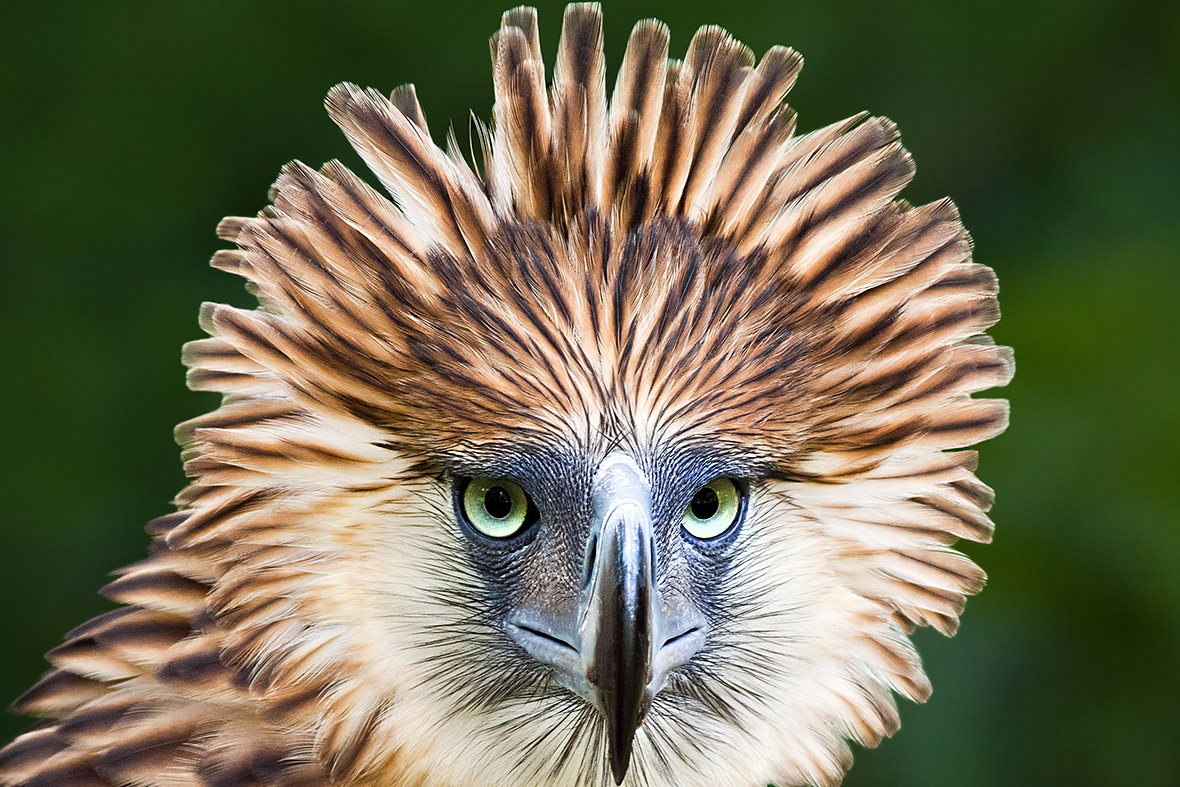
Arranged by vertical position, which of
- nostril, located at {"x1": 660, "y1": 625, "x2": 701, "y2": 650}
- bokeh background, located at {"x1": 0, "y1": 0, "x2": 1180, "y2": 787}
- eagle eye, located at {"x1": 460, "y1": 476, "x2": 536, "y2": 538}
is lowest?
nostril, located at {"x1": 660, "y1": 625, "x2": 701, "y2": 650}

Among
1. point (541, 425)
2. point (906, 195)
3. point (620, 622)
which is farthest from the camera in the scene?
point (906, 195)

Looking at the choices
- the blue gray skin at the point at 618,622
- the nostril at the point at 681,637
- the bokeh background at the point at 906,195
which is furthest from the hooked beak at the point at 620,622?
the bokeh background at the point at 906,195

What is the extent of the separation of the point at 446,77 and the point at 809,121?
1.01m

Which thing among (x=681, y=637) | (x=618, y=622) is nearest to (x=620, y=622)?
(x=618, y=622)

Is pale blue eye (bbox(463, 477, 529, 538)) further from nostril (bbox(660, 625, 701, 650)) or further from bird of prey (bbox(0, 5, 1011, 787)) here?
nostril (bbox(660, 625, 701, 650))

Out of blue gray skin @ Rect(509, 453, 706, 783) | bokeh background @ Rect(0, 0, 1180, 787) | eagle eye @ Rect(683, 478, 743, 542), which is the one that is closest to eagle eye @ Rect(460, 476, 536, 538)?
blue gray skin @ Rect(509, 453, 706, 783)

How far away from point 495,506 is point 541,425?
0.49 ft

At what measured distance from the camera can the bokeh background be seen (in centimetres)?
333

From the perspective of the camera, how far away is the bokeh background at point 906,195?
10.9 ft

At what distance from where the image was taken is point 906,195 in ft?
12.6

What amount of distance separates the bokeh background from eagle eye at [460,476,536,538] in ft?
5.65

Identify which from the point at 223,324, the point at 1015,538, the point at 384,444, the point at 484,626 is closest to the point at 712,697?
the point at 484,626

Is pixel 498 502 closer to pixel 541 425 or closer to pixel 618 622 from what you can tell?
pixel 541 425

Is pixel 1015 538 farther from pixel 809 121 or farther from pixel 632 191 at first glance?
pixel 632 191
